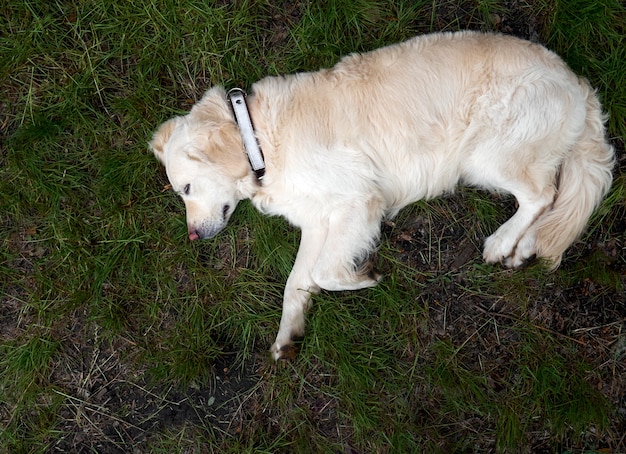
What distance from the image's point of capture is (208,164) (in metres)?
3.00


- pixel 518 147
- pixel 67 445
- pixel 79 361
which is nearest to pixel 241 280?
pixel 79 361

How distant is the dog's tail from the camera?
309cm

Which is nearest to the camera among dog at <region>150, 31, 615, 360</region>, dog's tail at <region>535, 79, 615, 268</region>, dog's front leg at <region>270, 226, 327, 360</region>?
dog at <region>150, 31, 615, 360</region>

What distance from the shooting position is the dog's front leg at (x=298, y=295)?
3.26 m

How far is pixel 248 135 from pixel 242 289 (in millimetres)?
1194

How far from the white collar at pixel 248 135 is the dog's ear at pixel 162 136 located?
467mm

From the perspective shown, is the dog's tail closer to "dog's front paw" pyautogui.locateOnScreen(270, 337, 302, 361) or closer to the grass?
the grass

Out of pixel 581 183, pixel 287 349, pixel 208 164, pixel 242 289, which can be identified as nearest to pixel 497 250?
pixel 581 183

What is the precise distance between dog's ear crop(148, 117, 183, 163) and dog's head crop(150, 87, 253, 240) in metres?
0.04

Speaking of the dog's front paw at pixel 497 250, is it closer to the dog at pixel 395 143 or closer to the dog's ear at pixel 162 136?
the dog at pixel 395 143

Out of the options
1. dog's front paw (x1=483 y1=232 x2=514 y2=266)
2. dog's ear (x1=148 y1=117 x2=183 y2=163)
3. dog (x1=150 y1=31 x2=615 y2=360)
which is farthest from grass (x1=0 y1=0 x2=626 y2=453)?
dog (x1=150 y1=31 x2=615 y2=360)

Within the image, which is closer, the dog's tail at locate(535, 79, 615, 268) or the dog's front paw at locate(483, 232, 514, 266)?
the dog's tail at locate(535, 79, 615, 268)

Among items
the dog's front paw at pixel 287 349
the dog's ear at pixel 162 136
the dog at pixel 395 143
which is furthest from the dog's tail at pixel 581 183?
the dog's ear at pixel 162 136

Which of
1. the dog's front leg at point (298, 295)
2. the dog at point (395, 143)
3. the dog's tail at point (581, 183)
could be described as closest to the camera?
the dog at point (395, 143)
